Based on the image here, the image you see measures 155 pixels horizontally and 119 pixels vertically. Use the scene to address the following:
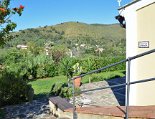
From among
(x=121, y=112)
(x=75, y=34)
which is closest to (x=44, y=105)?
(x=121, y=112)

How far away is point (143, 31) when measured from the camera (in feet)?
33.0

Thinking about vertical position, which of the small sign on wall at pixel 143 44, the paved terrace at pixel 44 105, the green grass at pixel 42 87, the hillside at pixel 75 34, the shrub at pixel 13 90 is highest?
the hillside at pixel 75 34

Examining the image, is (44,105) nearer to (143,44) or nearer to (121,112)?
(143,44)

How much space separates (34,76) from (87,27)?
2921 inches

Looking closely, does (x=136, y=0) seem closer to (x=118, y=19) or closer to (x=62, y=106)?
(x=118, y=19)

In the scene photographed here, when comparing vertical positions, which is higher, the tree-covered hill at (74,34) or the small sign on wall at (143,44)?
the tree-covered hill at (74,34)

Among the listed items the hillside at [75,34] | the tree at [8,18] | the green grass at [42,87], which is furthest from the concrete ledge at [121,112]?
the hillside at [75,34]

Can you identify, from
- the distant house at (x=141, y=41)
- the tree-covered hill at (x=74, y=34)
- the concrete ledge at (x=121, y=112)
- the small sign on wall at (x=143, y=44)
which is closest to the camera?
the concrete ledge at (x=121, y=112)

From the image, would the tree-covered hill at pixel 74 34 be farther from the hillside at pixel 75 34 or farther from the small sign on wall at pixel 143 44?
the small sign on wall at pixel 143 44

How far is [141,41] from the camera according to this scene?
33.2 feet

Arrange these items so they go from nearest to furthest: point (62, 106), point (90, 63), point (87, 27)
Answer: point (62, 106)
point (90, 63)
point (87, 27)

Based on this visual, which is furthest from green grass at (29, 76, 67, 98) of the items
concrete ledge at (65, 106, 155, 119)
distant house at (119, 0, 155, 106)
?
concrete ledge at (65, 106, 155, 119)

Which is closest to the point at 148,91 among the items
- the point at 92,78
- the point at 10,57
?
the point at 92,78

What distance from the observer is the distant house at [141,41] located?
9.70 meters
